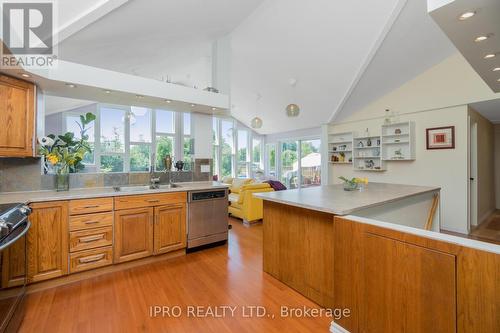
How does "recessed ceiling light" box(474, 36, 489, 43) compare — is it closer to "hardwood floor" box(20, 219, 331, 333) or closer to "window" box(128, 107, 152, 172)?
"hardwood floor" box(20, 219, 331, 333)

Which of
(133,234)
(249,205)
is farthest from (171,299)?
(249,205)

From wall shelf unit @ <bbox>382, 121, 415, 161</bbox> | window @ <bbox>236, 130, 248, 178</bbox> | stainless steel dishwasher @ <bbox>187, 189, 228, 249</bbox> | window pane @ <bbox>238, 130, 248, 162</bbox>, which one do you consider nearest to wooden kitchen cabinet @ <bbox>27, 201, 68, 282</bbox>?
stainless steel dishwasher @ <bbox>187, 189, 228, 249</bbox>

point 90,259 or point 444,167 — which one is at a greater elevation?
point 444,167

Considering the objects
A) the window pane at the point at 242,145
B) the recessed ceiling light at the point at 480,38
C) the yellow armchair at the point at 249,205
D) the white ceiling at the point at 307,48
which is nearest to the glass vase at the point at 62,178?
the yellow armchair at the point at 249,205

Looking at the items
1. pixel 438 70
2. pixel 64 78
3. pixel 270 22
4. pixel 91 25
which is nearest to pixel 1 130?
pixel 64 78

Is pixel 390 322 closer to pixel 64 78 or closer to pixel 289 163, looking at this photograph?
pixel 64 78

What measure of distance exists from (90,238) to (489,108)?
6559mm

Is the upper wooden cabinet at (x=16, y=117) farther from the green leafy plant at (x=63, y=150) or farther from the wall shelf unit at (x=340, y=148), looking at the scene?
the wall shelf unit at (x=340, y=148)

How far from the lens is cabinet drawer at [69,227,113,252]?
2275 millimetres

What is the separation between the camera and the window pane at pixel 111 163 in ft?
21.2

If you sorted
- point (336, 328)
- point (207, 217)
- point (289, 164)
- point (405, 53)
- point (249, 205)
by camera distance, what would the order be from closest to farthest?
point (336, 328) < point (207, 217) < point (405, 53) < point (249, 205) < point (289, 164)

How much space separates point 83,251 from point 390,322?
9.06 ft

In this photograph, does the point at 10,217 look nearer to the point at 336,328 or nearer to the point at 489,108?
the point at 336,328

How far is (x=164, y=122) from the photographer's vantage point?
24.0ft
